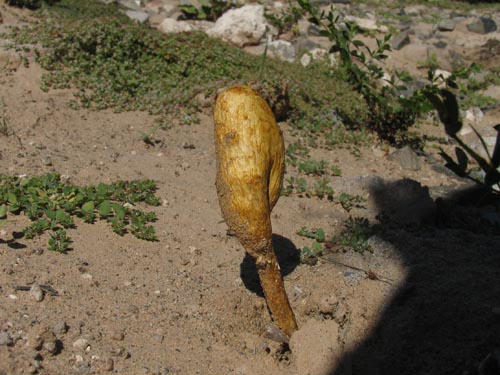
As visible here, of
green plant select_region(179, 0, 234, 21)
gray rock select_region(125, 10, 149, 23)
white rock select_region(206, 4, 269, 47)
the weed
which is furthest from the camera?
green plant select_region(179, 0, 234, 21)

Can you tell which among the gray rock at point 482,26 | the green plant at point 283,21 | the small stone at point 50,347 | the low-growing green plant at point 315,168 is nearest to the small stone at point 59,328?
the small stone at point 50,347

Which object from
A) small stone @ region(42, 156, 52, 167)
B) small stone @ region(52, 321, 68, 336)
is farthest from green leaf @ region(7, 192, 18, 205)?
small stone @ region(52, 321, 68, 336)

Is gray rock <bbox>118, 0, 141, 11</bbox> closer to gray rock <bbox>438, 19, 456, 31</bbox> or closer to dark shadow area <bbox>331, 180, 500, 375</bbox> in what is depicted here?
gray rock <bbox>438, 19, 456, 31</bbox>

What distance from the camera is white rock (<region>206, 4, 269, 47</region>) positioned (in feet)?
31.9

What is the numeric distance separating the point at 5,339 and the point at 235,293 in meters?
1.30

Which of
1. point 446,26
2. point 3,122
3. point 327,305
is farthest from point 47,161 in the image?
point 446,26

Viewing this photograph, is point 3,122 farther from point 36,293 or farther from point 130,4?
point 130,4

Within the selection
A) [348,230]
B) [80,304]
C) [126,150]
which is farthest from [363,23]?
[80,304]

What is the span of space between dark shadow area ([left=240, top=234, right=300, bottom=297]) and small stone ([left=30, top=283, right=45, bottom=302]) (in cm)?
118

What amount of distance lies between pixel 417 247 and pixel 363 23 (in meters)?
8.99

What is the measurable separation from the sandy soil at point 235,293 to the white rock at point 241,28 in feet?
16.9

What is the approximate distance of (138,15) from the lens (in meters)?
10.4

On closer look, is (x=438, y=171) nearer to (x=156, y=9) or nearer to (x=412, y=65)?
(x=412, y=65)

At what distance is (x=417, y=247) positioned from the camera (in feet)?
12.9
